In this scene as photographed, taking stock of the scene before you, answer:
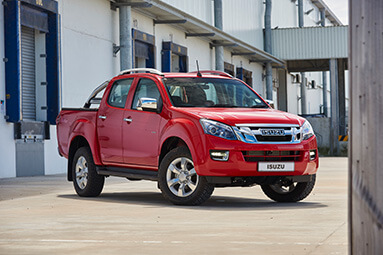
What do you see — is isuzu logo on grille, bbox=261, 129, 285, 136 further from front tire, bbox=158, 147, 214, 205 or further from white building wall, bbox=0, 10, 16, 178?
white building wall, bbox=0, 10, 16, 178

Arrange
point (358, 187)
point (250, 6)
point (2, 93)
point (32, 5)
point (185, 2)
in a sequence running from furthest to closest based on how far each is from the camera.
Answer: point (250, 6), point (185, 2), point (32, 5), point (2, 93), point (358, 187)

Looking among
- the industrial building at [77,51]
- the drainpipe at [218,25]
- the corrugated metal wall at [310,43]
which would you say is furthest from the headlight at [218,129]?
the corrugated metal wall at [310,43]

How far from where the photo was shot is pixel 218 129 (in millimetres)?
10070

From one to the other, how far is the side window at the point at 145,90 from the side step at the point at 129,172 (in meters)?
0.87

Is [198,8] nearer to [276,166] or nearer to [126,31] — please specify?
[126,31]

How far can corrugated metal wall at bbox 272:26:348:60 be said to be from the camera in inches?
1665

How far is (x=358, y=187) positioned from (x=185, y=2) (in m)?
25.2

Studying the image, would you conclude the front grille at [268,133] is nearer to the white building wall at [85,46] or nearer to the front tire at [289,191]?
the front tire at [289,191]

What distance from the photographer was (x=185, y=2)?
29047 mm

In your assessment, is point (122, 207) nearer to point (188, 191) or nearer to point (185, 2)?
point (188, 191)

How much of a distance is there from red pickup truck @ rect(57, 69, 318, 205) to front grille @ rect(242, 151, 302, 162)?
12mm

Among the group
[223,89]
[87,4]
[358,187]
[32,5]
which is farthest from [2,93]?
[358,187]

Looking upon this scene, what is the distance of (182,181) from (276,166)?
3.81 ft

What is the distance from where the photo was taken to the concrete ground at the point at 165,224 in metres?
6.45
